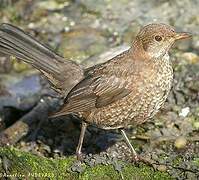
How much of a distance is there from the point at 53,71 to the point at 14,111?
157 centimetres

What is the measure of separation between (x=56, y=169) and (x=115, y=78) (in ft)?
4.36

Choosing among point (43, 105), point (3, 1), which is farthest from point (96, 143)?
point (3, 1)

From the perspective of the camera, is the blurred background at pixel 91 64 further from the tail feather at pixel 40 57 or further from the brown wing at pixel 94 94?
the tail feather at pixel 40 57

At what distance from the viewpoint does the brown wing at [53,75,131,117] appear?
6230mm

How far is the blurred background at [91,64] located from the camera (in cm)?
704

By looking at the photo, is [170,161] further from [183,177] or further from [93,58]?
[93,58]

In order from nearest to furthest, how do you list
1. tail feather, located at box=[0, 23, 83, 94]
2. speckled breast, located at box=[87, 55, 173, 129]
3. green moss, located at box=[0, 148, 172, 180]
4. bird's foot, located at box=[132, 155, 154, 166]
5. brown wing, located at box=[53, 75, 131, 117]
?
green moss, located at box=[0, 148, 172, 180] < bird's foot, located at box=[132, 155, 154, 166] < speckled breast, located at box=[87, 55, 173, 129] < brown wing, located at box=[53, 75, 131, 117] < tail feather, located at box=[0, 23, 83, 94]

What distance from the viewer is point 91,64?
8430mm

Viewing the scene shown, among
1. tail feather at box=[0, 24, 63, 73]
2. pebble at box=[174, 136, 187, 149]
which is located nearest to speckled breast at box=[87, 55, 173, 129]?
pebble at box=[174, 136, 187, 149]

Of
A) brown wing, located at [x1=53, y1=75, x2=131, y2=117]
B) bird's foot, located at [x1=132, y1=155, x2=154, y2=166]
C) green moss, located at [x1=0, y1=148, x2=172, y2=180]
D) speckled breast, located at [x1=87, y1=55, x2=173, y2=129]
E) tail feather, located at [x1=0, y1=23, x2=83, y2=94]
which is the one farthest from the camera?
tail feather, located at [x1=0, y1=23, x2=83, y2=94]

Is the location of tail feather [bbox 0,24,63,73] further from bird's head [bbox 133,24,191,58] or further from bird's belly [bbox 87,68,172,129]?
bird's head [bbox 133,24,191,58]

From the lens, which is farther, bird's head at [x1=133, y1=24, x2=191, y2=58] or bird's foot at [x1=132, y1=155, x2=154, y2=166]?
bird's head at [x1=133, y1=24, x2=191, y2=58]

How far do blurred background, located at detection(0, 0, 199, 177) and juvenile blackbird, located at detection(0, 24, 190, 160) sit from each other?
49 cm

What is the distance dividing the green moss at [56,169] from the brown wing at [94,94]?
0.80 m
